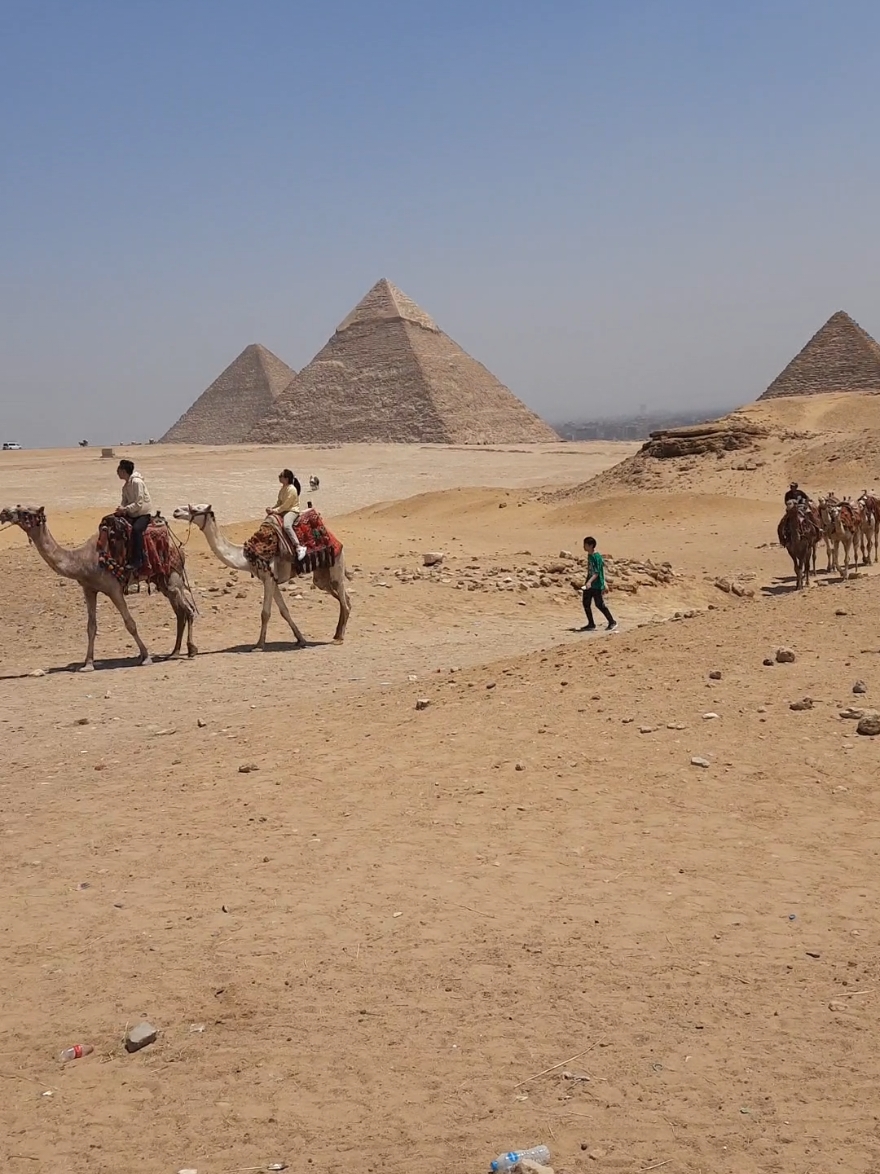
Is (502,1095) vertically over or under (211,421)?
under

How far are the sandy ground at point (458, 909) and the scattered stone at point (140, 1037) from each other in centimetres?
4

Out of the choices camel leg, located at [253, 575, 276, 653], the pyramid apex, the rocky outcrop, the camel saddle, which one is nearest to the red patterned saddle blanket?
camel leg, located at [253, 575, 276, 653]

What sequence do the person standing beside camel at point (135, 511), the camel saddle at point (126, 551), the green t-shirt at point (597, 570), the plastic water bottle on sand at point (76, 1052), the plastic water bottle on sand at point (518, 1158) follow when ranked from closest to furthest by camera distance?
the plastic water bottle on sand at point (518, 1158), the plastic water bottle on sand at point (76, 1052), the person standing beside camel at point (135, 511), the camel saddle at point (126, 551), the green t-shirt at point (597, 570)

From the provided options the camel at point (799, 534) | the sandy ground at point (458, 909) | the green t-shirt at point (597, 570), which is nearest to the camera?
the sandy ground at point (458, 909)

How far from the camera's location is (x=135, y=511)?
1125cm

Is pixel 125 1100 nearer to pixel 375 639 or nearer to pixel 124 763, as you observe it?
pixel 124 763

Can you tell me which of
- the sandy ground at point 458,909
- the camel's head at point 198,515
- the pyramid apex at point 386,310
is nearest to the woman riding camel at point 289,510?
the camel's head at point 198,515

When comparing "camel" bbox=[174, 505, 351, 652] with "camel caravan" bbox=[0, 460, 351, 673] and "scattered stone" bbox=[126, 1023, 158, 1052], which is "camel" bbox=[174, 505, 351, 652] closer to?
"camel caravan" bbox=[0, 460, 351, 673]

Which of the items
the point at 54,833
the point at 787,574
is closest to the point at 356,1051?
the point at 54,833

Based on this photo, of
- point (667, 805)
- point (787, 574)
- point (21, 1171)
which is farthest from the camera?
point (787, 574)

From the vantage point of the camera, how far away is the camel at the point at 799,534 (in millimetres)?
15320

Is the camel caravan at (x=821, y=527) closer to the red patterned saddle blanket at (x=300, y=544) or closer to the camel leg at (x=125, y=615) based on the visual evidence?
the red patterned saddle blanket at (x=300, y=544)

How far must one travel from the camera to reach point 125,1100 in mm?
3797

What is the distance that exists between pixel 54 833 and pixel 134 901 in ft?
3.83
